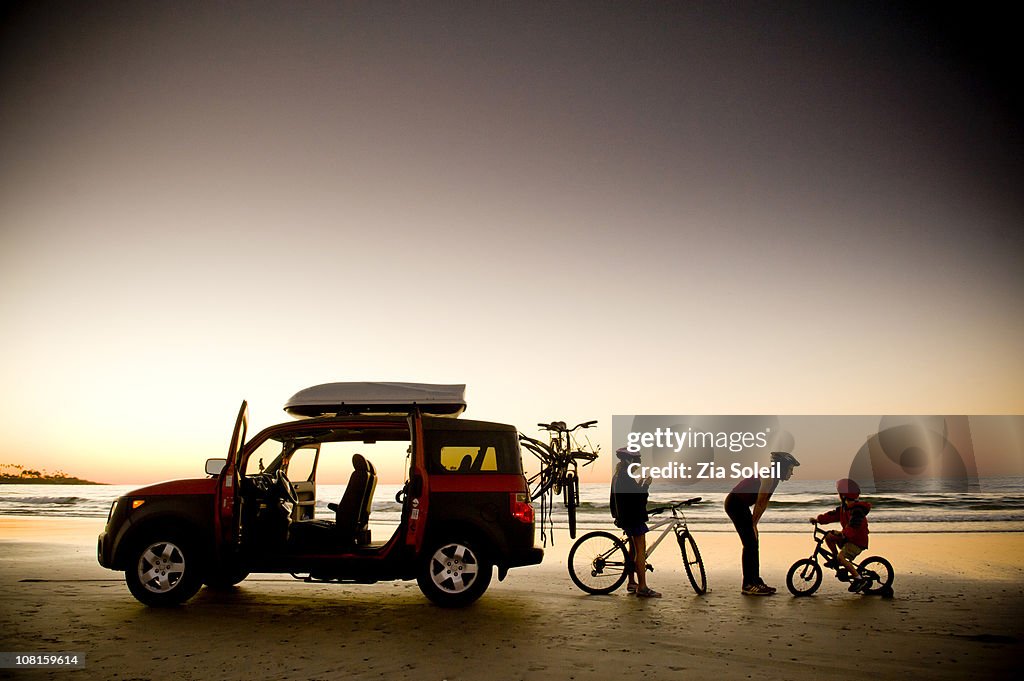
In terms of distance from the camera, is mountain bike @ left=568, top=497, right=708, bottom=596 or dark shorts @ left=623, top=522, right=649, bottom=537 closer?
dark shorts @ left=623, top=522, right=649, bottom=537

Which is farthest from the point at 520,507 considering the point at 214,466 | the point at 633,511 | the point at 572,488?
the point at 214,466

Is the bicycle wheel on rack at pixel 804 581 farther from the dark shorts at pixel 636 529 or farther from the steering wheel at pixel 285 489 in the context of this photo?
the steering wheel at pixel 285 489

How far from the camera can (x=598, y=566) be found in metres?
10.4

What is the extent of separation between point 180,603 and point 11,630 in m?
1.82

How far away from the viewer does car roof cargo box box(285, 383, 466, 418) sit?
30.1ft

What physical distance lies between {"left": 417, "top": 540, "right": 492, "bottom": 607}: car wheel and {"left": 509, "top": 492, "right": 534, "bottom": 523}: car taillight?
1.87 ft

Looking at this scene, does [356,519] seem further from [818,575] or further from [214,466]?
[818,575]

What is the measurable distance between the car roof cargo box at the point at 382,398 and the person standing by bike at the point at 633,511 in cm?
240

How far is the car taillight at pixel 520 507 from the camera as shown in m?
8.99

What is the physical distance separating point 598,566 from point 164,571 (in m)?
5.20

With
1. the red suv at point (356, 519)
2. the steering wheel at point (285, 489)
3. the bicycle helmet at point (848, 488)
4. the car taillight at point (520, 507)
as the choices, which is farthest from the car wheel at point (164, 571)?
the bicycle helmet at point (848, 488)

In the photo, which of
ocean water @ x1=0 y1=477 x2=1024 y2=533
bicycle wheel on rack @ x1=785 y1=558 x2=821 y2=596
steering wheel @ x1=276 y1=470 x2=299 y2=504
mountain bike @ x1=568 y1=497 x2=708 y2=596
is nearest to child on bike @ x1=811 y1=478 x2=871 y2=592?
bicycle wheel on rack @ x1=785 y1=558 x2=821 y2=596

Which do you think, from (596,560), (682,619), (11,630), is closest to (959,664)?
(682,619)

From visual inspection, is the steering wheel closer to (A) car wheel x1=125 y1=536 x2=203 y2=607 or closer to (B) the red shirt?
(A) car wheel x1=125 y1=536 x2=203 y2=607
